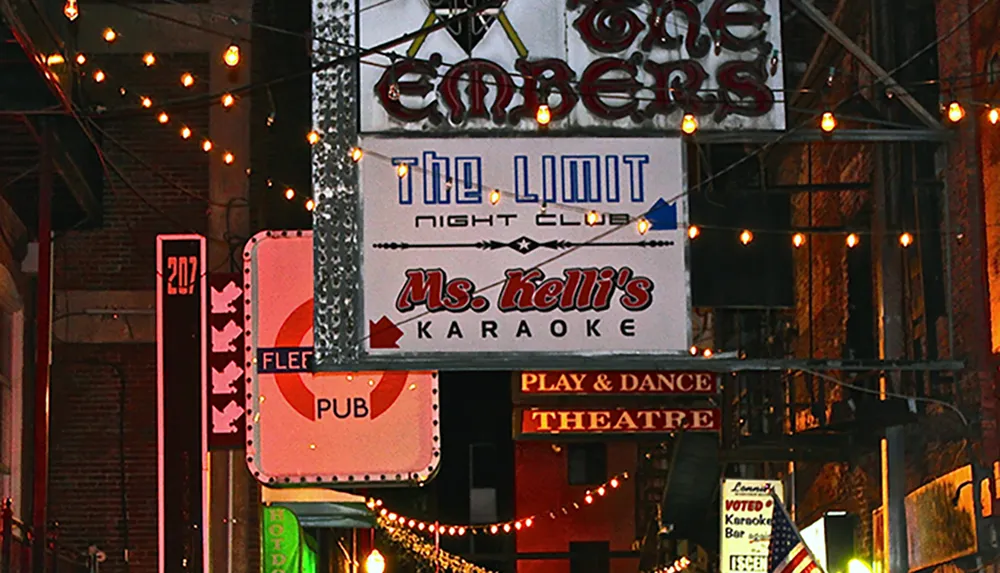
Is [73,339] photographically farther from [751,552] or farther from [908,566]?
[908,566]

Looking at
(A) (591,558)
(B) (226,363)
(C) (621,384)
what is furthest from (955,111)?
(A) (591,558)

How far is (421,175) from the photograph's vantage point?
493 inches

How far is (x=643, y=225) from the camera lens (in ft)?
40.9

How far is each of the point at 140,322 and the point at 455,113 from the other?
915 centimetres

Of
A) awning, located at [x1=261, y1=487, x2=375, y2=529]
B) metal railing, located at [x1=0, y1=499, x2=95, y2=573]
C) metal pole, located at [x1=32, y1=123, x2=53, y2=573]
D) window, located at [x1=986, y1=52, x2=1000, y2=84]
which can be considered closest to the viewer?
window, located at [x1=986, y1=52, x2=1000, y2=84]

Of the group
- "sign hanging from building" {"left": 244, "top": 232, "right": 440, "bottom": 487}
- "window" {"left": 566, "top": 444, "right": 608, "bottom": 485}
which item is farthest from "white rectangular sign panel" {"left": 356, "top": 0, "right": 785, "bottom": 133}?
"window" {"left": 566, "top": 444, "right": 608, "bottom": 485}

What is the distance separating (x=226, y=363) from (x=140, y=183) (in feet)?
15.8

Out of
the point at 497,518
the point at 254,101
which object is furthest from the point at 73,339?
the point at 497,518

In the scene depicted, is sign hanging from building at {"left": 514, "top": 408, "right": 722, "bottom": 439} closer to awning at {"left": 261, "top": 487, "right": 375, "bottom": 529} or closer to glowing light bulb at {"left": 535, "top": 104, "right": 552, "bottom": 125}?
awning at {"left": 261, "top": 487, "right": 375, "bottom": 529}

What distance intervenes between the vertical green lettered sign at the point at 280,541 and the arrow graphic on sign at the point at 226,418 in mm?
3865

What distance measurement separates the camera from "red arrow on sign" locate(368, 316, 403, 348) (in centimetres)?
1245

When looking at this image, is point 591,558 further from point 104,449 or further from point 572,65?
point 572,65

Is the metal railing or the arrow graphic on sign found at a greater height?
the arrow graphic on sign

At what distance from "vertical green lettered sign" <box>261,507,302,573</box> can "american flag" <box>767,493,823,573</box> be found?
725 cm
